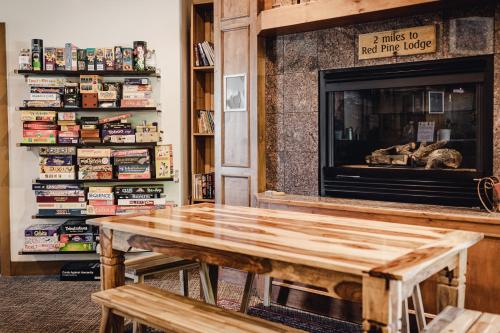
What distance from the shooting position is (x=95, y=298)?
101 inches

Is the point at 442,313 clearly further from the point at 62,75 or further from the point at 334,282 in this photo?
the point at 62,75

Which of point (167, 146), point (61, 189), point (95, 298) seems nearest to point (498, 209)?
point (95, 298)

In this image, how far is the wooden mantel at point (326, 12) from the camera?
11.0ft

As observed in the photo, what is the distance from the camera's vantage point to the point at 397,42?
3.61 m

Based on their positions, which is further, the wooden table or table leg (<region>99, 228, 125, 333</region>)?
table leg (<region>99, 228, 125, 333</region>)

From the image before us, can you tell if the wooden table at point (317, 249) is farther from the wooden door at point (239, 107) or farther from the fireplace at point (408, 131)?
the wooden door at point (239, 107)

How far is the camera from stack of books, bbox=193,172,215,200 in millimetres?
4883

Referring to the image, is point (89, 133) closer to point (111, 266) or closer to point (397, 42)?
point (111, 266)

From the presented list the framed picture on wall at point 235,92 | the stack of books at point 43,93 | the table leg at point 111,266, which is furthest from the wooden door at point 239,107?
the table leg at point 111,266

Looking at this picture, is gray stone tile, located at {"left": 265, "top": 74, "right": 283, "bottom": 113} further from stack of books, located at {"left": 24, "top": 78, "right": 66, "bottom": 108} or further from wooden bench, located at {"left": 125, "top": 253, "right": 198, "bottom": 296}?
stack of books, located at {"left": 24, "top": 78, "right": 66, "bottom": 108}

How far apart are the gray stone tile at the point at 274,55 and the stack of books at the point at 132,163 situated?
1375 millimetres

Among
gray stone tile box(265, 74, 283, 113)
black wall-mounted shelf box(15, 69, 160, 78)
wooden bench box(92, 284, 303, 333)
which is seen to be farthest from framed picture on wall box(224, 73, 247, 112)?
wooden bench box(92, 284, 303, 333)

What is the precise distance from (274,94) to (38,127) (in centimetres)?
212

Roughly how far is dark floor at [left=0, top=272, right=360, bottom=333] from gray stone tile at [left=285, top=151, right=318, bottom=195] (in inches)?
36.7
